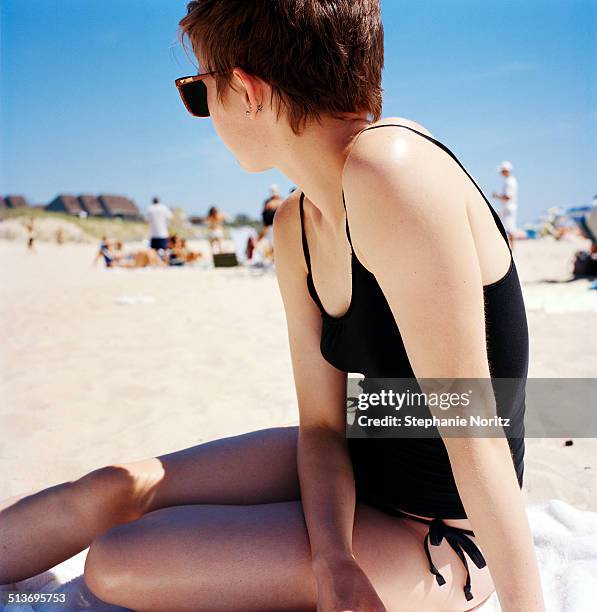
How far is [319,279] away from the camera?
5.19 feet

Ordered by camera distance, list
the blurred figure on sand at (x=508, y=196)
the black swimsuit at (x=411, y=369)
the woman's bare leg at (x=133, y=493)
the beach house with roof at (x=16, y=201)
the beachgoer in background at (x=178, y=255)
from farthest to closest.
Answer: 1. the beach house with roof at (x=16, y=201)
2. the beachgoer in background at (x=178, y=255)
3. the blurred figure on sand at (x=508, y=196)
4. the woman's bare leg at (x=133, y=493)
5. the black swimsuit at (x=411, y=369)

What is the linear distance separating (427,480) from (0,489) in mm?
1961

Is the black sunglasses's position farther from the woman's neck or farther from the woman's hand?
the woman's hand

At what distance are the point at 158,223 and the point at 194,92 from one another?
1247 centimetres

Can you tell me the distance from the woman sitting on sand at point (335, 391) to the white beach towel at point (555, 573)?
16 cm

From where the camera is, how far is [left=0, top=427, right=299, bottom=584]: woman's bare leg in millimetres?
1594

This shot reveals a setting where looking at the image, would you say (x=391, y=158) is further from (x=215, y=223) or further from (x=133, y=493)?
(x=215, y=223)

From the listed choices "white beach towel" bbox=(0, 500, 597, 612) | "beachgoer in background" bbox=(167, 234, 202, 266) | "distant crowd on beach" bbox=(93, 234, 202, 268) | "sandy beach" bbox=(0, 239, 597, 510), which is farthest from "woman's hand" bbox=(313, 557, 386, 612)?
"beachgoer in background" bbox=(167, 234, 202, 266)

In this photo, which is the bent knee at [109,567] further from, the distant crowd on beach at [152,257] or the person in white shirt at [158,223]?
the distant crowd on beach at [152,257]

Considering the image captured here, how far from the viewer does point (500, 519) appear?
42.1 inches

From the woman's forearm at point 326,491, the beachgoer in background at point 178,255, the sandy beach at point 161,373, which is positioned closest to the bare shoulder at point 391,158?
the woman's forearm at point 326,491

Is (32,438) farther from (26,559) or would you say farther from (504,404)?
(504,404)

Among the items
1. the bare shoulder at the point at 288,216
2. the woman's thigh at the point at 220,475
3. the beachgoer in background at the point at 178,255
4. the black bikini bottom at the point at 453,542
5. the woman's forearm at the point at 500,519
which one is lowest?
the beachgoer in background at the point at 178,255

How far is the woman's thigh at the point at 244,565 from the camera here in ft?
4.48
